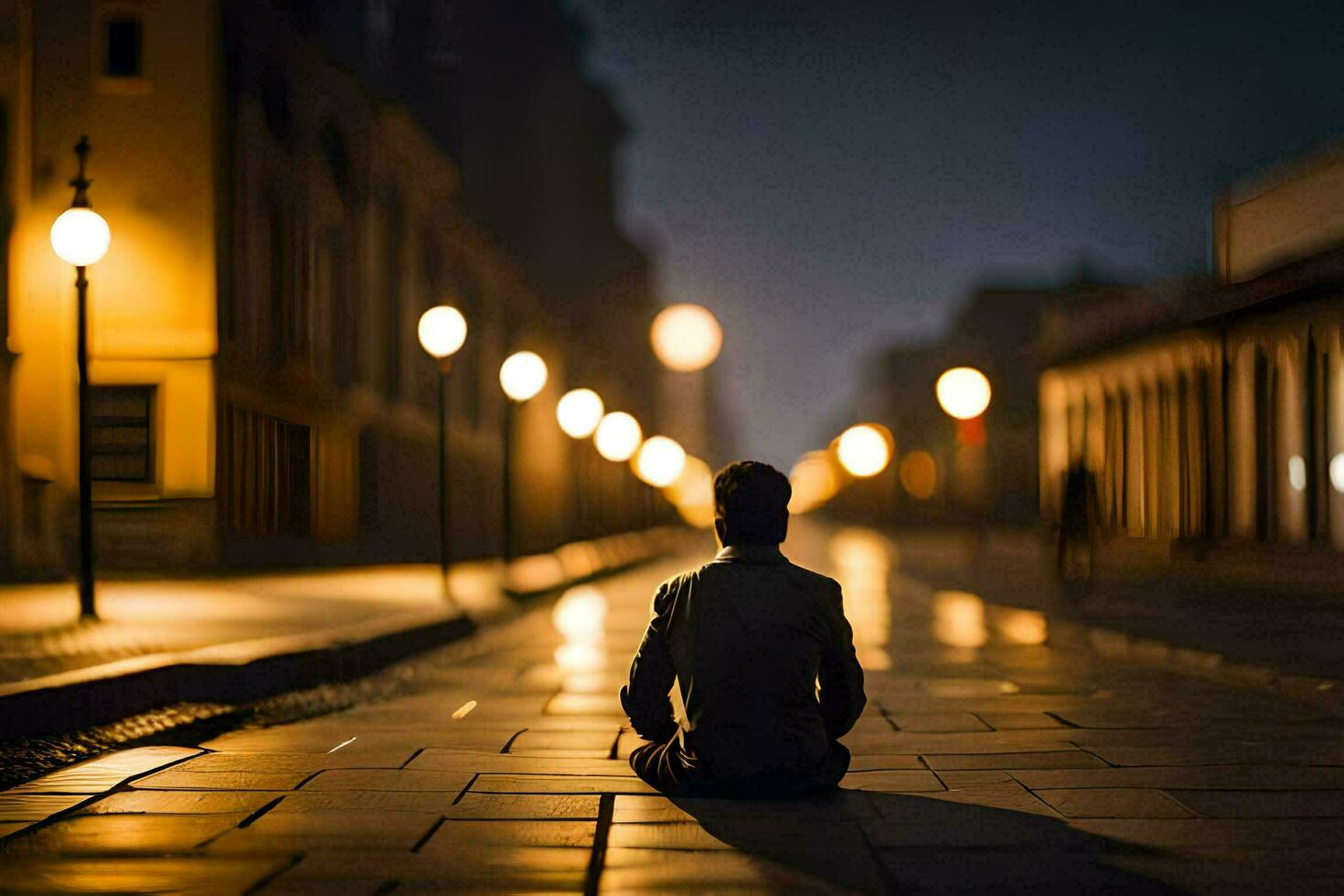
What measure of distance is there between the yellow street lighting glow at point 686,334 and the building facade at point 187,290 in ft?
28.4

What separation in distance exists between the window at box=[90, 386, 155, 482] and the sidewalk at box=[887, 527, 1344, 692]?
1153 centimetres

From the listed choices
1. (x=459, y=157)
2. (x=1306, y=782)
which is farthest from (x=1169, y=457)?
(x=459, y=157)

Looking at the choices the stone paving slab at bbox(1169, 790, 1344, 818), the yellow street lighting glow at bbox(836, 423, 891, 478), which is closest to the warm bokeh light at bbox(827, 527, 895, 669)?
the stone paving slab at bbox(1169, 790, 1344, 818)

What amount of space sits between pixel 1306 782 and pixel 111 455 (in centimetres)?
1650

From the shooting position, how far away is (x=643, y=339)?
134 meters

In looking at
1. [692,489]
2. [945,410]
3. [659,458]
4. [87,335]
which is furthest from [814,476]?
[87,335]

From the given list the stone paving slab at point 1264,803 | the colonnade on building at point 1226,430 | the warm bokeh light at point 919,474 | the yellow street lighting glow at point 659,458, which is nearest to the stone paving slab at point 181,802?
the stone paving slab at point 1264,803

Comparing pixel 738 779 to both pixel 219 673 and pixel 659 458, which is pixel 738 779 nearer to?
pixel 219 673

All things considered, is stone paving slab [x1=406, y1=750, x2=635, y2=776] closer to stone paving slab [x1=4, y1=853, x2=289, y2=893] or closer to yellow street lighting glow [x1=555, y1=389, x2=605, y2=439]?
stone paving slab [x1=4, y1=853, x2=289, y2=893]

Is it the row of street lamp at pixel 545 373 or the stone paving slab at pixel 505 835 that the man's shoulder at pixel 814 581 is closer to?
the stone paving slab at pixel 505 835

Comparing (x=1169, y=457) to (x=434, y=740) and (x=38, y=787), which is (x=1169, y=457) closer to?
(x=434, y=740)

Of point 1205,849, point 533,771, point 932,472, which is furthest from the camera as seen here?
point 932,472

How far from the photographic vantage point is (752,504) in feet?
15.2

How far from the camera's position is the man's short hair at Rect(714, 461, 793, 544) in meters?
4.64
